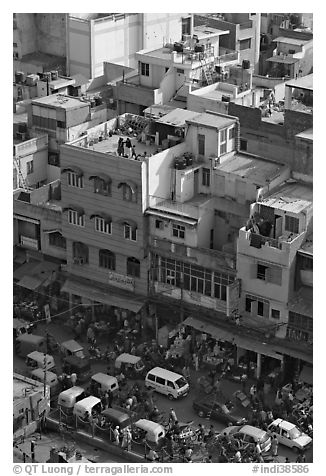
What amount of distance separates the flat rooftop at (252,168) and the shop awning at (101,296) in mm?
8095

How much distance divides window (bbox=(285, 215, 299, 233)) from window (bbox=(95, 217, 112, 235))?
936cm

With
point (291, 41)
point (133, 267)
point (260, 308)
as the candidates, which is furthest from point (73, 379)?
point (291, 41)

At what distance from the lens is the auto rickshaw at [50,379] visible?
6106cm

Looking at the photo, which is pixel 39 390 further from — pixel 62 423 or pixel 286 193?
pixel 286 193

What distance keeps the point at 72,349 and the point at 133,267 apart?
17.0 feet

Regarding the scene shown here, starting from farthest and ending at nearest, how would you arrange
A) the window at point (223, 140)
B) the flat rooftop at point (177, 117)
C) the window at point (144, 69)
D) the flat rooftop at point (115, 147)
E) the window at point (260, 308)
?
the window at point (144, 69), the flat rooftop at point (177, 117), the flat rooftop at point (115, 147), the window at point (223, 140), the window at point (260, 308)

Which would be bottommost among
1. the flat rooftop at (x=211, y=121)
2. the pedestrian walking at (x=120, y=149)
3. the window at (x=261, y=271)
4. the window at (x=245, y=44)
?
the window at (x=261, y=271)

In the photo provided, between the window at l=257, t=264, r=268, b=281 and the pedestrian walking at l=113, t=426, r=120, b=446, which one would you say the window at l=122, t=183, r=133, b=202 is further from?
the pedestrian walking at l=113, t=426, r=120, b=446

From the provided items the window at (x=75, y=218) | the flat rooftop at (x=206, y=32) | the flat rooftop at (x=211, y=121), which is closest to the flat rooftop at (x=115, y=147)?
the flat rooftop at (x=211, y=121)

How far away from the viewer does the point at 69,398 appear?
59.5 m

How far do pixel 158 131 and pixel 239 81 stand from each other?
10101 millimetres

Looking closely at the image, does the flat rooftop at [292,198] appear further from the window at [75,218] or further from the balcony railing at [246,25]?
the balcony railing at [246,25]

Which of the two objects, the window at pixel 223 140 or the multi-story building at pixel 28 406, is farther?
the window at pixel 223 140

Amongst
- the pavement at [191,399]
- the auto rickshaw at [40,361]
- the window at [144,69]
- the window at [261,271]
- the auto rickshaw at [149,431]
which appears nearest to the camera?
the auto rickshaw at [149,431]
